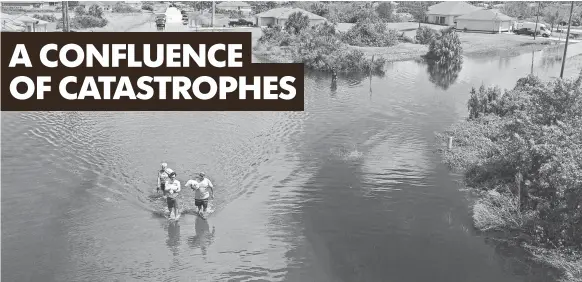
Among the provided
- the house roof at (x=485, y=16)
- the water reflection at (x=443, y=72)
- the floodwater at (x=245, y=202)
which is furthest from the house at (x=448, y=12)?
the floodwater at (x=245, y=202)

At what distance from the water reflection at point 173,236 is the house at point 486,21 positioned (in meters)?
73.7

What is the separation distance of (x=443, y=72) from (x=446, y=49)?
5814 millimetres

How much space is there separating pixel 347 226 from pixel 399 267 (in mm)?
2712

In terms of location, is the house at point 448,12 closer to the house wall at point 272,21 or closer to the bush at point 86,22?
the house wall at point 272,21

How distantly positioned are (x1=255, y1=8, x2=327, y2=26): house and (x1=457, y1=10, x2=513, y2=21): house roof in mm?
22100

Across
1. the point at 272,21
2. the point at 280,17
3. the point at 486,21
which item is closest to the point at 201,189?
the point at 280,17

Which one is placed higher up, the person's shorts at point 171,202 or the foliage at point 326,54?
the foliage at point 326,54

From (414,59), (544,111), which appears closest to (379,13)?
(414,59)

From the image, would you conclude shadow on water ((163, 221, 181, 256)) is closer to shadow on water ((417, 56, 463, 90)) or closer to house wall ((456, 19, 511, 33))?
shadow on water ((417, 56, 463, 90))

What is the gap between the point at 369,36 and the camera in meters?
65.3

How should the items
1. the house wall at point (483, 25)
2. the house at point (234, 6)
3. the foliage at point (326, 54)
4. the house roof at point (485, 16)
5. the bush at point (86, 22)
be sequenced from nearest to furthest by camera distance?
the foliage at point (326, 54) → the bush at point (86, 22) → the house roof at point (485, 16) → the house wall at point (483, 25) → the house at point (234, 6)

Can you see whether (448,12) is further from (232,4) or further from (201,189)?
(201,189)

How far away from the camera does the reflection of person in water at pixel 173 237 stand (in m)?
14.9

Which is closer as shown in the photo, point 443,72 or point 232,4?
point 443,72
